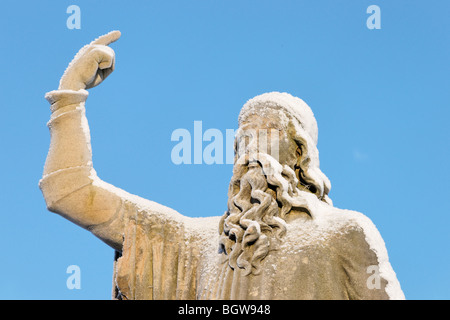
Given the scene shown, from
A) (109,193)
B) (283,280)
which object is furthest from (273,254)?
(109,193)

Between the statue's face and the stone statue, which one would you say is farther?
the statue's face

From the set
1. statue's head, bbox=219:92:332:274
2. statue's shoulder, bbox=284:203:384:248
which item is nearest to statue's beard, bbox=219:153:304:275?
statue's head, bbox=219:92:332:274

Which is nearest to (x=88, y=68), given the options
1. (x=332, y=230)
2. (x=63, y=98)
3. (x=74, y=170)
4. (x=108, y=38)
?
(x=63, y=98)

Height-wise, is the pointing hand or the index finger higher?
the index finger

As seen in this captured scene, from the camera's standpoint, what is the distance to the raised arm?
29.4 ft

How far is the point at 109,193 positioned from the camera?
358 inches

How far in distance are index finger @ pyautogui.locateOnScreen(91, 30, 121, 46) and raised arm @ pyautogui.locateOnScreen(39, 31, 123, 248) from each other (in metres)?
0.38

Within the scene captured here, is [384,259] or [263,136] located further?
[263,136]

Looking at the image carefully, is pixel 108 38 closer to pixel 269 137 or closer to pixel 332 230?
pixel 269 137

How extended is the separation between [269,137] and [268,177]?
524 millimetres

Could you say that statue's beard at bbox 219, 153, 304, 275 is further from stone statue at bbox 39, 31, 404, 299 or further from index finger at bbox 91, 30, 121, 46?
index finger at bbox 91, 30, 121, 46

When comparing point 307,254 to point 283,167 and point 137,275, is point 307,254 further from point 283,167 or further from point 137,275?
point 137,275
